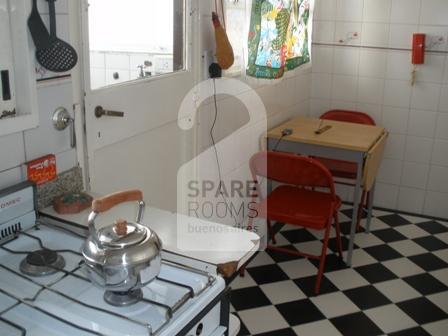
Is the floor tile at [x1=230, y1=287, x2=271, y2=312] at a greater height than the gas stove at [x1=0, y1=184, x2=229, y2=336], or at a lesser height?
lesser

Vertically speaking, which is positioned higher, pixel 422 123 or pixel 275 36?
pixel 275 36

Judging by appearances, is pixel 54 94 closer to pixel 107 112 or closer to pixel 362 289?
pixel 107 112

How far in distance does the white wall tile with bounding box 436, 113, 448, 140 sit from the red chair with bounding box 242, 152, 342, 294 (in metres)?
1.26

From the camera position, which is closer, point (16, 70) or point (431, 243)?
point (16, 70)

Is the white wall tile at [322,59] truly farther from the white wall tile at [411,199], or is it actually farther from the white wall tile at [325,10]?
the white wall tile at [411,199]

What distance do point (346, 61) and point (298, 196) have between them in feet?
4.71

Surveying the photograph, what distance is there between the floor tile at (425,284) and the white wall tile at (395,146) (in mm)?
1135

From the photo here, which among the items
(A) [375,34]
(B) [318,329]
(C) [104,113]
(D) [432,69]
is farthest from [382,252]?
(C) [104,113]

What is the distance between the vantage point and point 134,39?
2.25 meters

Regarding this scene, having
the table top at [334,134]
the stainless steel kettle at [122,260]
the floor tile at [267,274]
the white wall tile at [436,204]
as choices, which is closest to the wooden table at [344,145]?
the table top at [334,134]

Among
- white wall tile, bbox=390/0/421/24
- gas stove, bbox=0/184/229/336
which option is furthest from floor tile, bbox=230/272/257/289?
white wall tile, bbox=390/0/421/24

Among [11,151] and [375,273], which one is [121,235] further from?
[375,273]

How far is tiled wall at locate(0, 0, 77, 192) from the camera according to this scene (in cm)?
152

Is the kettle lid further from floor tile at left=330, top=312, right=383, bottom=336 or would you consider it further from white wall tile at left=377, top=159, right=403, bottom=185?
white wall tile at left=377, top=159, right=403, bottom=185
